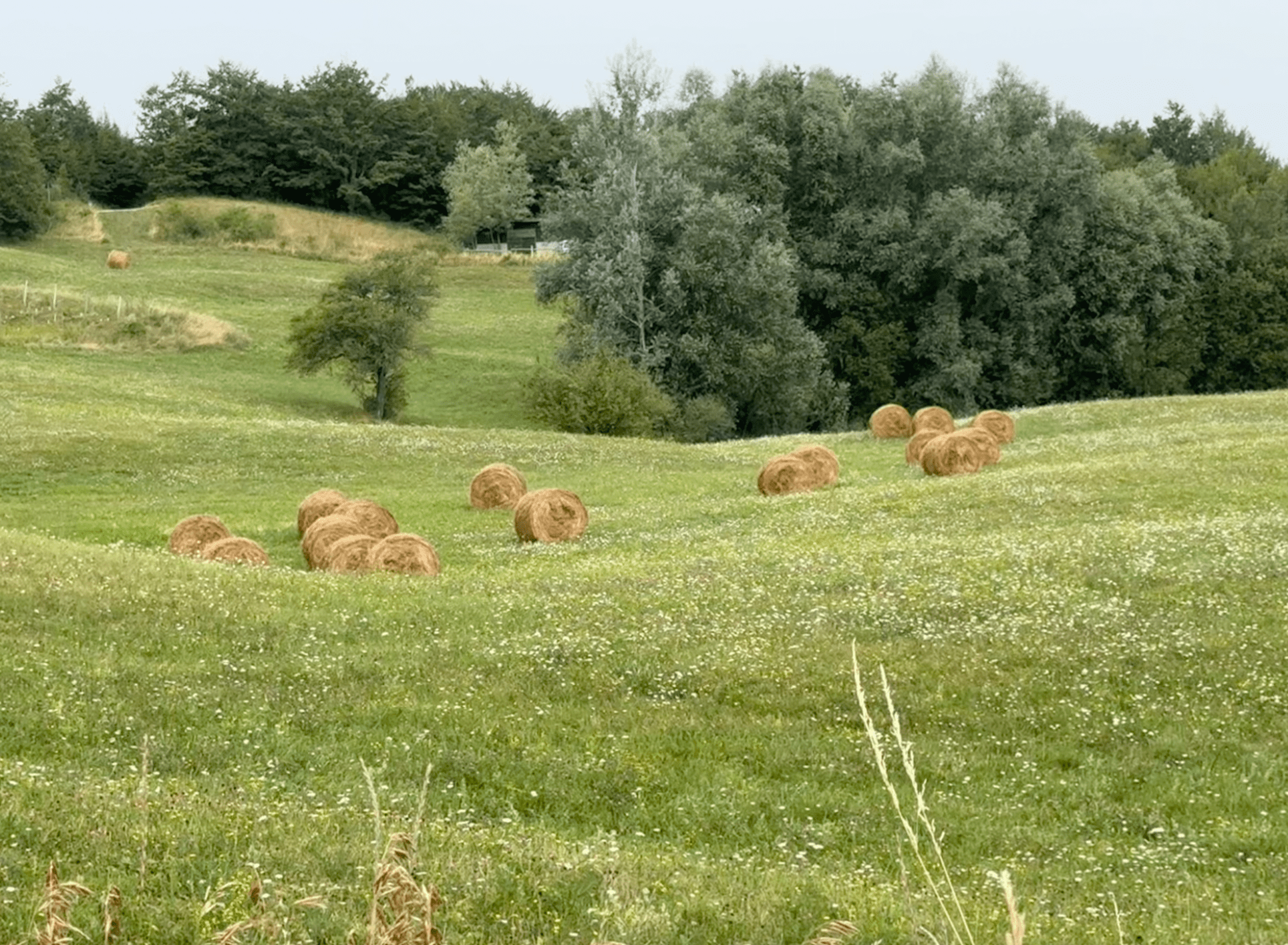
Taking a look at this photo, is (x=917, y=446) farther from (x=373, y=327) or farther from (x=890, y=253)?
(x=890, y=253)

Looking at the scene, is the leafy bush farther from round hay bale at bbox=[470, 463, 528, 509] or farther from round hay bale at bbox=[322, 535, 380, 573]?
round hay bale at bbox=[322, 535, 380, 573]

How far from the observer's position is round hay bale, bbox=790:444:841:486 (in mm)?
39719

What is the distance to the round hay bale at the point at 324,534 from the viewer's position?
28.9m

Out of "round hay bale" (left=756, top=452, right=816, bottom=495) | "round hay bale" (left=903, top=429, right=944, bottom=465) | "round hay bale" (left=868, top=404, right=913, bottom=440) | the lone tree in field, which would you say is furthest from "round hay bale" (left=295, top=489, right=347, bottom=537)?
the lone tree in field

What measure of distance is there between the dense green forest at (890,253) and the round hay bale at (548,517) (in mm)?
36908

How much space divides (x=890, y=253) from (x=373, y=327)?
29813mm

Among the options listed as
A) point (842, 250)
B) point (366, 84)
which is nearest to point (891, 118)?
point (842, 250)

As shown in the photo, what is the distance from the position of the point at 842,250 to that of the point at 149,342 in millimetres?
37717

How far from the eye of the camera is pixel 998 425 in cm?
5341

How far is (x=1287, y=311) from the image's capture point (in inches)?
3570

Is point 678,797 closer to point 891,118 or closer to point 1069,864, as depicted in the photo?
point 1069,864

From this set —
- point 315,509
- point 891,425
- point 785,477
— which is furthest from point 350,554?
point 891,425

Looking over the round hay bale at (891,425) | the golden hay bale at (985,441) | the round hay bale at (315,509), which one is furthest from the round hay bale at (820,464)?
the round hay bale at (891,425)

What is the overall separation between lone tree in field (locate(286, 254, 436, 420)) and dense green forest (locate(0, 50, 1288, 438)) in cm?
911
